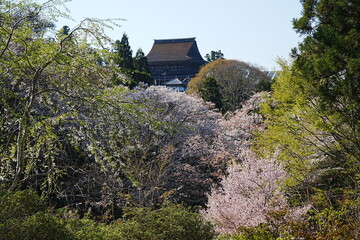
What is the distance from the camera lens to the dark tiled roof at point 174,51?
46844 millimetres

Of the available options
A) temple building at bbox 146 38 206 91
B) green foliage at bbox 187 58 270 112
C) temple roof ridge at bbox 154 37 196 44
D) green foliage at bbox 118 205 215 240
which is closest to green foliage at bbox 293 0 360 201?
green foliage at bbox 118 205 215 240

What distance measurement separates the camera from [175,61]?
152 ft

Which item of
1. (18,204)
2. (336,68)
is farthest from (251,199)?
(18,204)

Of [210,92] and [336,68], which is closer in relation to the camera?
[336,68]

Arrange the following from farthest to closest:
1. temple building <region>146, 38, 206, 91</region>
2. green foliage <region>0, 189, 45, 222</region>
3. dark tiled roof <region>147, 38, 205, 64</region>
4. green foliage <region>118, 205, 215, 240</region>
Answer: dark tiled roof <region>147, 38, 205, 64</region> → temple building <region>146, 38, 206, 91</region> → green foliage <region>118, 205, 215, 240</region> → green foliage <region>0, 189, 45, 222</region>

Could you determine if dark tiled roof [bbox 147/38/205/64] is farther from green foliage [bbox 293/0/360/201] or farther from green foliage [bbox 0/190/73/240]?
green foliage [bbox 0/190/73/240]

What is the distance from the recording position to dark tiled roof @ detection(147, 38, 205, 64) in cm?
4684

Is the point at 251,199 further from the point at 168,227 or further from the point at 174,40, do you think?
the point at 174,40

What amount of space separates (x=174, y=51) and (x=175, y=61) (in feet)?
7.27

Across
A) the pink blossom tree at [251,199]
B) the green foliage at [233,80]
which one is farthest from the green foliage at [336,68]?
the green foliage at [233,80]

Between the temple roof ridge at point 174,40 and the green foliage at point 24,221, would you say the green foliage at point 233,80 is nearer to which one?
the temple roof ridge at point 174,40

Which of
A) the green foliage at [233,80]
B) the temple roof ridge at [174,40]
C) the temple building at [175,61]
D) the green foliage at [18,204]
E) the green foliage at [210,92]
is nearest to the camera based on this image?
the green foliage at [18,204]

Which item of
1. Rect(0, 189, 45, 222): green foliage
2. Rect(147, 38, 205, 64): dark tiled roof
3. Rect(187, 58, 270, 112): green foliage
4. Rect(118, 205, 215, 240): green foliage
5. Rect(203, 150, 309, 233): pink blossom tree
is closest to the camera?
Rect(0, 189, 45, 222): green foliage

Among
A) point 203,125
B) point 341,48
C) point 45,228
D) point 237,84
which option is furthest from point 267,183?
point 237,84
